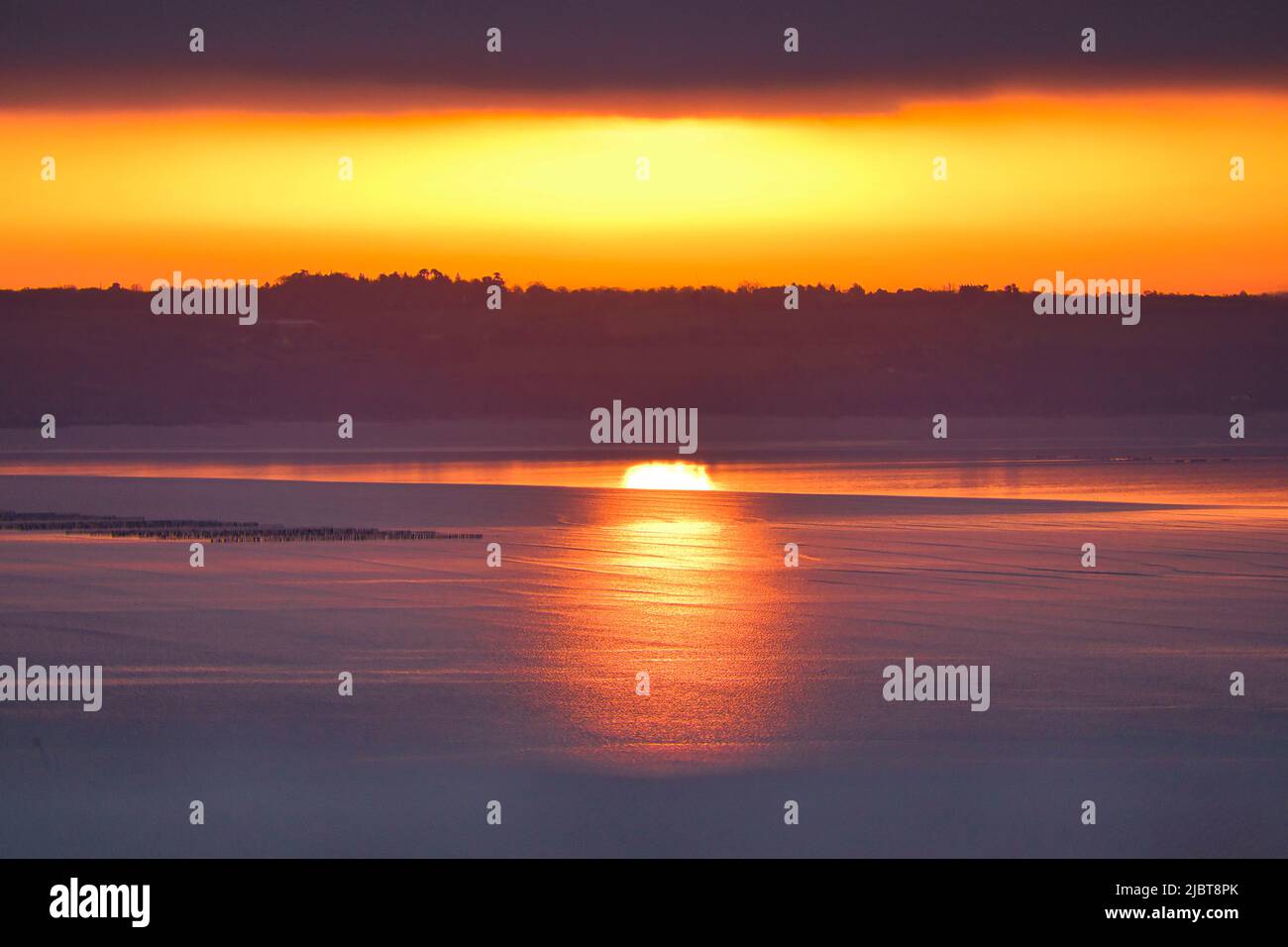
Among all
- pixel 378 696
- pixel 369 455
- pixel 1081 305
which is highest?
pixel 1081 305

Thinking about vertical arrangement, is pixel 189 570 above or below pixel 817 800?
above

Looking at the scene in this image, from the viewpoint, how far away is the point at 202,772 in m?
8.76

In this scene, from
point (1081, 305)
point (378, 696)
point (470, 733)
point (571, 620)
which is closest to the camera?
point (470, 733)

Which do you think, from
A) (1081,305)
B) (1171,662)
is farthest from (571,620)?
(1081,305)
